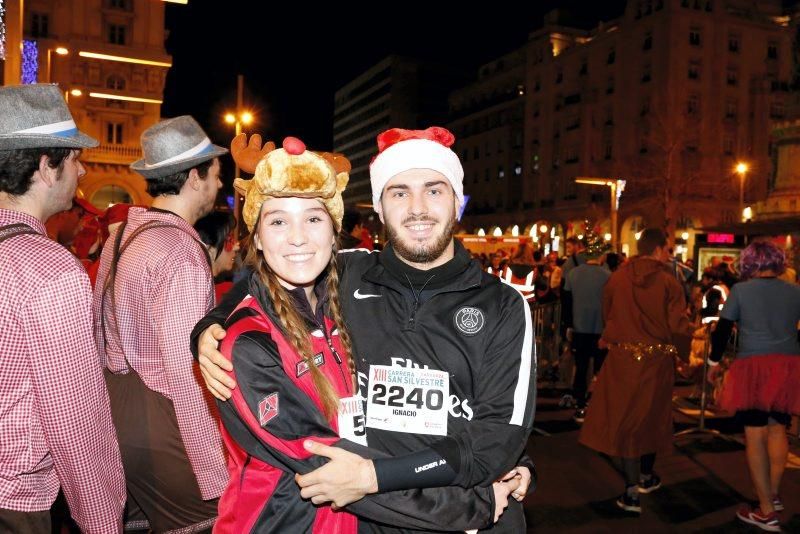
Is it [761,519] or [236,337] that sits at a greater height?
[236,337]

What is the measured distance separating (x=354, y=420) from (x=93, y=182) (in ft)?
135

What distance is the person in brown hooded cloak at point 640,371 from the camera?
5.77 meters

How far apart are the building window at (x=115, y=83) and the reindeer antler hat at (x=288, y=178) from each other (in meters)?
44.4

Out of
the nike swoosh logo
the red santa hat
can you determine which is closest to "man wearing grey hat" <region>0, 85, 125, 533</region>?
the nike swoosh logo

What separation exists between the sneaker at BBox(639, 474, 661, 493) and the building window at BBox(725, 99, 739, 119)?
49.7m

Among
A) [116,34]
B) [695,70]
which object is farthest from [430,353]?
[695,70]


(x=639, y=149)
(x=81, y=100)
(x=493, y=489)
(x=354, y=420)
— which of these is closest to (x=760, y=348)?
(x=493, y=489)

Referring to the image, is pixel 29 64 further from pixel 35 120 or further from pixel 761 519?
pixel 761 519

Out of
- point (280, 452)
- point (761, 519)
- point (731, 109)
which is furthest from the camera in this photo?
point (731, 109)

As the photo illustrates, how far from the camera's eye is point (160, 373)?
285 centimetres

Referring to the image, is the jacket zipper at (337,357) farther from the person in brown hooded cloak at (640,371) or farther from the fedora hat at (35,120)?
the person in brown hooded cloak at (640,371)

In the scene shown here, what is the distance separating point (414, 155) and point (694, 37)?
53.5 m

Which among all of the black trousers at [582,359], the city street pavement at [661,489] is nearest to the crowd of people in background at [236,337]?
the city street pavement at [661,489]

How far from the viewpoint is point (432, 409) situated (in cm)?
234
